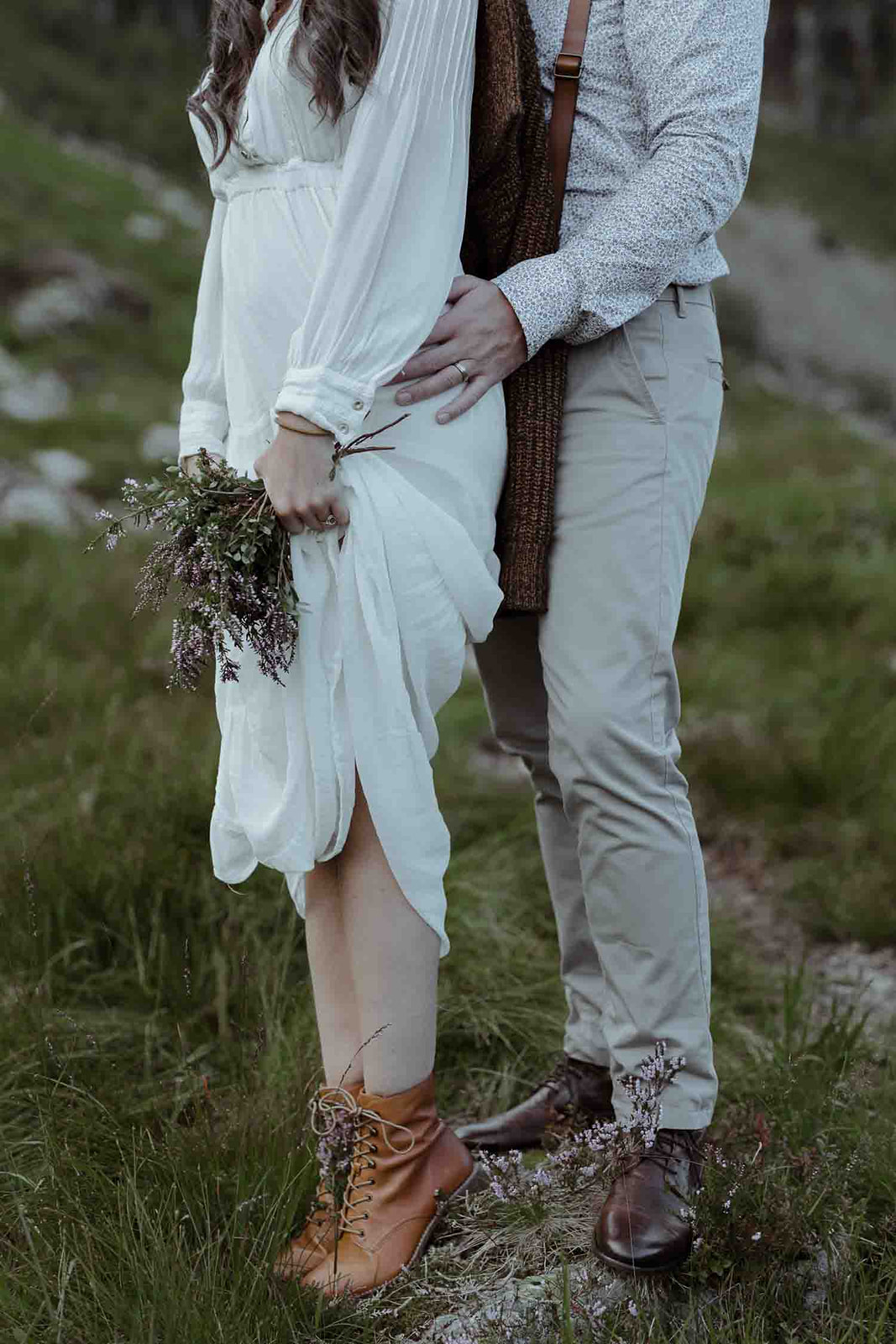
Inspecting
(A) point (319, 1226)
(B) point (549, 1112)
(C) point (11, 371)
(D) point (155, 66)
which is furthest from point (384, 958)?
(D) point (155, 66)

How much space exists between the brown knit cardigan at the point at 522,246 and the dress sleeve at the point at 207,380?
1.47 feet

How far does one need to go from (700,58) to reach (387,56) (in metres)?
0.45

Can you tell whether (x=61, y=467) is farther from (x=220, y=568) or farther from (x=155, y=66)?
(x=155, y=66)

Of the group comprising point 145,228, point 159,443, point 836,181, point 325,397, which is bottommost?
point 159,443

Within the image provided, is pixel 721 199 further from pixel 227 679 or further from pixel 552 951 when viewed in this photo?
pixel 552 951

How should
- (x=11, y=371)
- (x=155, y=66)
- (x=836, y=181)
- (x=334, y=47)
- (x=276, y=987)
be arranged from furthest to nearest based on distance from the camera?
1. (x=836, y=181)
2. (x=155, y=66)
3. (x=11, y=371)
4. (x=276, y=987)
5. (x=334, y=47)

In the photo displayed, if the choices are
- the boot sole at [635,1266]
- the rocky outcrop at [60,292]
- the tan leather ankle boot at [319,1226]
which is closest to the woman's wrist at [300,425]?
the tan leather ankle boot at [319,1226]

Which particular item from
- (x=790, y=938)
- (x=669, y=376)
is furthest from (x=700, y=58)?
(x=790, y=938)

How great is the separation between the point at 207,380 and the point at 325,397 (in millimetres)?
462

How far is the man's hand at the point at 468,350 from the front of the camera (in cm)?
195

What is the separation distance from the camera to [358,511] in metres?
1.91

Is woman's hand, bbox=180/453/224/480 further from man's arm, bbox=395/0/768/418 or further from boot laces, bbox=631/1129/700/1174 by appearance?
boot laces, bbox=631/1129/700/1174

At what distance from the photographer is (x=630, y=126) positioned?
2.05 m

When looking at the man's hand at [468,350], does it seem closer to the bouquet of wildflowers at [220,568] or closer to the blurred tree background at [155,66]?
the bouquet of wildflowers at [220,568]
